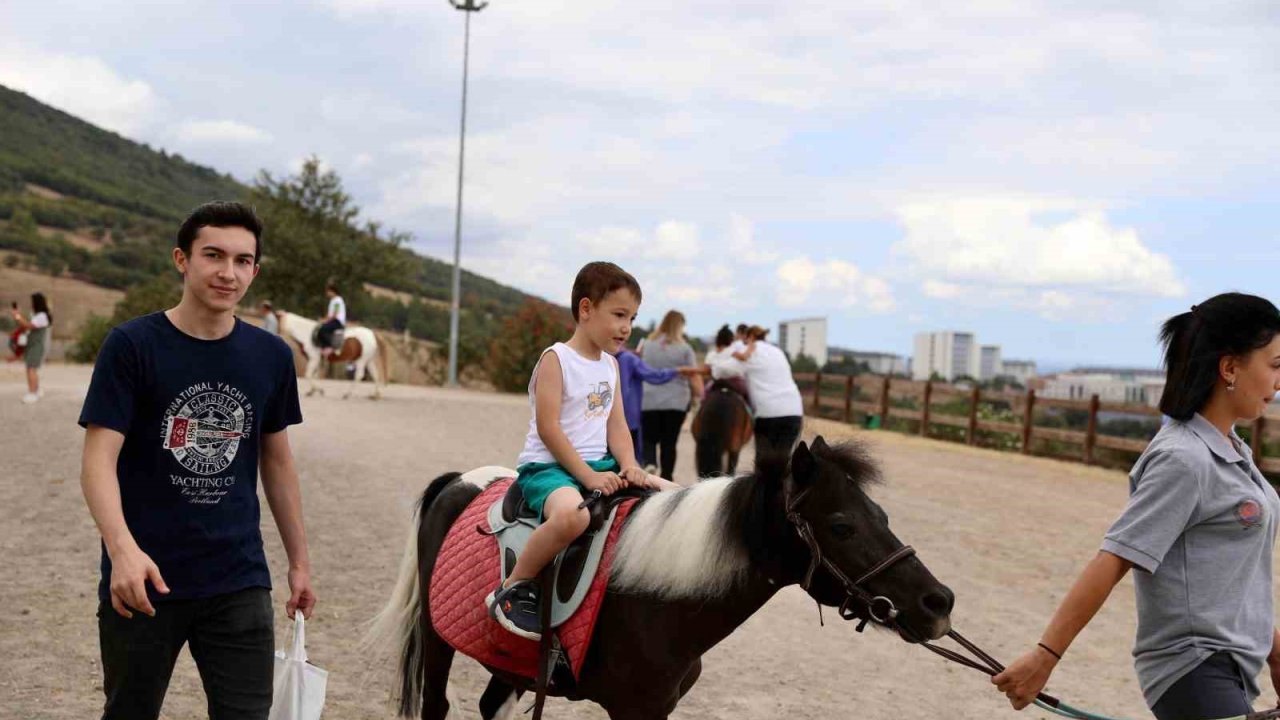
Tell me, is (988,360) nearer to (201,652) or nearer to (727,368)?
(727,368)

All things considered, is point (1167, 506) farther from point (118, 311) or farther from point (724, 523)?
point (118, 311)

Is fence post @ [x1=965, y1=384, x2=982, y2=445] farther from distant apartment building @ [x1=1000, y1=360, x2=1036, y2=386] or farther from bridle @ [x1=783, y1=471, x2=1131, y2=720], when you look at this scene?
distant apartment building @ [x1=1000, y1=360, x2=1036, y2=386]

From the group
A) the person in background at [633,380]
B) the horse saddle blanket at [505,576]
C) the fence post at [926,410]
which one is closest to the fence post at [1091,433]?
the fence post at [926,410]

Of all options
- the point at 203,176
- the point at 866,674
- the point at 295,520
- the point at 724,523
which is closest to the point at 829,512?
the point at 724,523

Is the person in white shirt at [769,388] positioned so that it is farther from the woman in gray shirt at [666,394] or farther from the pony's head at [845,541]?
the pony's head at [845,541]

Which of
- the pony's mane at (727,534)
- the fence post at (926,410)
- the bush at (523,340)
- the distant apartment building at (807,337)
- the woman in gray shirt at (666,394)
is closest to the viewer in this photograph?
the pony's mane at (727,534)

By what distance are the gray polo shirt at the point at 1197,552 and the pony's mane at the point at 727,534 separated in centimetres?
80

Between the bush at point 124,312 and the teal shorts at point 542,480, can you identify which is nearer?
the teal shorts at point 542,480

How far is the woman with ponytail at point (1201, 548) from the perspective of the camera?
8.86 ft

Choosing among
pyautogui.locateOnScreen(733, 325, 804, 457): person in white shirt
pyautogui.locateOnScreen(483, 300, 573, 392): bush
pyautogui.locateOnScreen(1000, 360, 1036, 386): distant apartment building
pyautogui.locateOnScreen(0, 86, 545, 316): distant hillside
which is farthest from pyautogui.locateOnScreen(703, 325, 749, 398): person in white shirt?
pyautogui.locateOnScreen(1000, 360, 1036, 386): distant apartment building

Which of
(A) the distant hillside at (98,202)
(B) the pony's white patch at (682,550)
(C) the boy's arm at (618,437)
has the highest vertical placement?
(A) the distant hillside at (98,202)

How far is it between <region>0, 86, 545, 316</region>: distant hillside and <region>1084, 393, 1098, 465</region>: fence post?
28.5 m

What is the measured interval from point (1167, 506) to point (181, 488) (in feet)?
8.13

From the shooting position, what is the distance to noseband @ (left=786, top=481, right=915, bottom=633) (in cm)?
308
